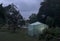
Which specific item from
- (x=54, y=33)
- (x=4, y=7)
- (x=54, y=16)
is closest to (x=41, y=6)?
(x=54, y=16)

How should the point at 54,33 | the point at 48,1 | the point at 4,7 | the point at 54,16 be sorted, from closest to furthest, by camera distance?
the point at 54,33 < the point at 54,16 < the point at 48,1 < the point at 4,7

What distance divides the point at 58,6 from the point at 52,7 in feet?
2.00

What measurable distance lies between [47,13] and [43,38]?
807 cm

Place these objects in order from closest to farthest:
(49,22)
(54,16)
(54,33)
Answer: (54,33) < (49,22) < (54,16)

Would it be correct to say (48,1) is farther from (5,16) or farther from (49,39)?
(49,39)

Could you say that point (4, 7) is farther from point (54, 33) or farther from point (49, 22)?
point (54, 33)

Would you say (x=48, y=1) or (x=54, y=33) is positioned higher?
(x=48, y=1)

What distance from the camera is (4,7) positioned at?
25891 millimetres

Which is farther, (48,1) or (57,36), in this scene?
(48,1)


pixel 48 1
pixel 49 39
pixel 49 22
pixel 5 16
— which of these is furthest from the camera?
pixel 5 16

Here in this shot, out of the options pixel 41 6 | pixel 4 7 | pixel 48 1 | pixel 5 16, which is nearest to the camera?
pixel 48 1

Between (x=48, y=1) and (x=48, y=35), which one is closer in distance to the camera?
(x=48, y=35)

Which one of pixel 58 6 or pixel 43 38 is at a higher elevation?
pixel 58 6

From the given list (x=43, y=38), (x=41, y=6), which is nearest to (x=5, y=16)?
(x=41, y=6)
